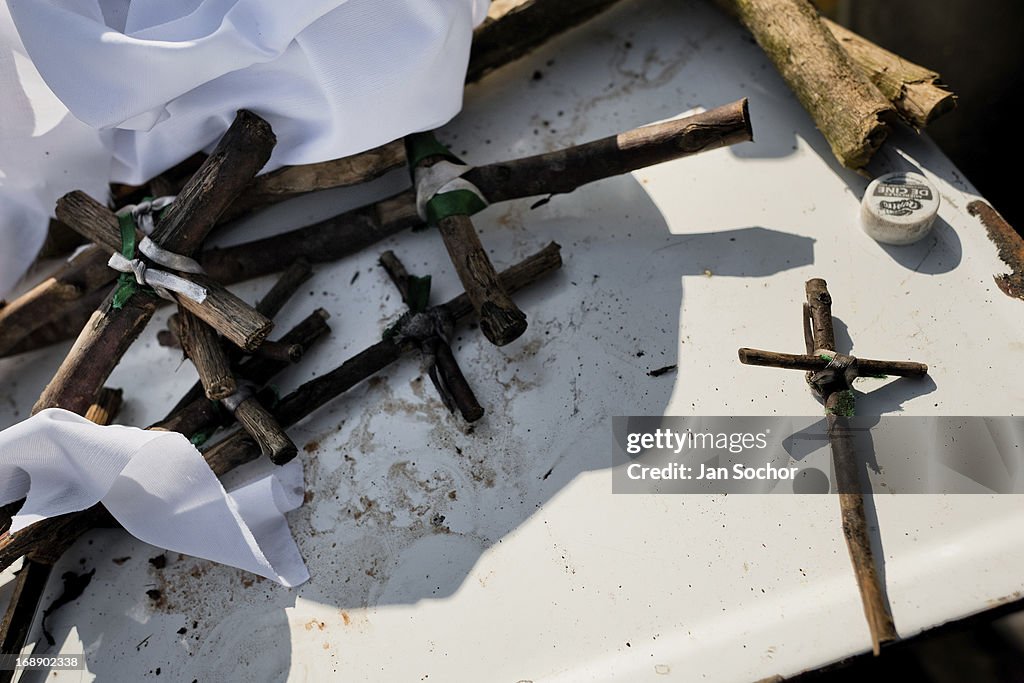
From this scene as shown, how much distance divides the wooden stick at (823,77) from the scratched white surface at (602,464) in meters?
0.10

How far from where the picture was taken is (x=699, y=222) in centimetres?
179

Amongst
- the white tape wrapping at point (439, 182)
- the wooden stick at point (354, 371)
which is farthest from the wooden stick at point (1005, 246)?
the white tape wrapping at point (439, 182)

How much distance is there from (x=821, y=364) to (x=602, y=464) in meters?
0.46

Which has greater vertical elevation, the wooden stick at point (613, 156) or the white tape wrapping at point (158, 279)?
the white tape wrapping at point (158, 279)

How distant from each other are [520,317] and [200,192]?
726mm

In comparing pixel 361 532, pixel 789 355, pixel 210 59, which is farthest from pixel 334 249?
pixel 789 355

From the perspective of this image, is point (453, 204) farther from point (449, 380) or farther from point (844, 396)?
point (844, 396)

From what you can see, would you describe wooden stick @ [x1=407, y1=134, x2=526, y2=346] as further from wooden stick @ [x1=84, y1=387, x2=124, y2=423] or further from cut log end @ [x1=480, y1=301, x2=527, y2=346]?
wooden stick @ [x1=84, y1=387, x2=124, y2=423]

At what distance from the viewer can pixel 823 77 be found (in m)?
1.77

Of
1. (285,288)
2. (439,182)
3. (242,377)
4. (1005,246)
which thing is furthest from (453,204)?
(1005,246)

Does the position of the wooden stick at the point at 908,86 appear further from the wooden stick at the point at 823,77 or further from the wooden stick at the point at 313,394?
the wooden stick at the point at 313,394

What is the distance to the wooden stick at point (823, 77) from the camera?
1.69m

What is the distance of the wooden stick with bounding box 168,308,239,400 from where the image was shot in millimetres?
1579

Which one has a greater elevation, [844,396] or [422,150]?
[422,150]
